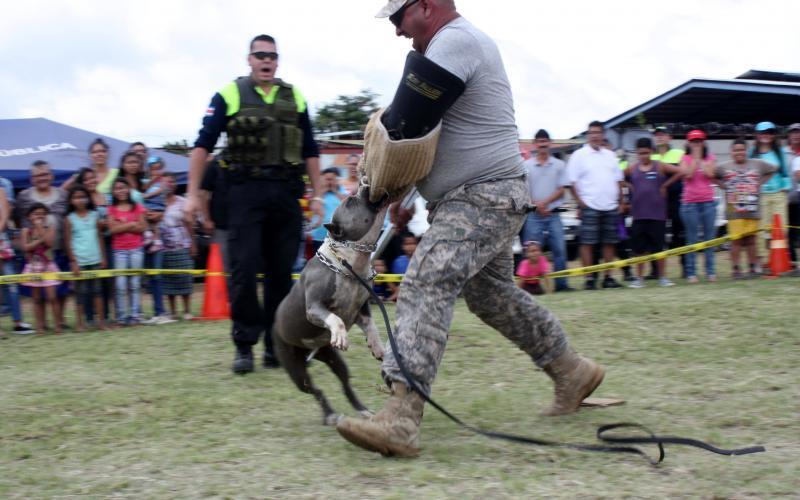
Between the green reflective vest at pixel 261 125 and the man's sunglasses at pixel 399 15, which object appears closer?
the man's sunglasses at pixel 399 15

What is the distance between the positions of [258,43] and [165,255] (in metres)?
4.70

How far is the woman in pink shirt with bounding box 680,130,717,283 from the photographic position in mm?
11406

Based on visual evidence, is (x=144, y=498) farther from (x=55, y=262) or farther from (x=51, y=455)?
(x=55, y=262)

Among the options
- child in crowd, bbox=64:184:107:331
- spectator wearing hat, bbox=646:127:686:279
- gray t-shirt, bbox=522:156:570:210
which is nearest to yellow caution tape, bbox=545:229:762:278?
gray t-shirt, bbox=522:156:570:210

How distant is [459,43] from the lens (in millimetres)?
3938

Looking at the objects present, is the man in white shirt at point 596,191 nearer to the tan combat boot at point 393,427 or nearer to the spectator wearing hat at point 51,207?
the spectator wearing hat at point 51,207

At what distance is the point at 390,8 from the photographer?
13.2ft

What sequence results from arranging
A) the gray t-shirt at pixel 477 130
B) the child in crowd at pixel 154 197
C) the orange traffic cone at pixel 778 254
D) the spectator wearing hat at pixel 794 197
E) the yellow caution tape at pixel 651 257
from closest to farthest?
the gray t-shirt at pixel 477 130, the child in crowd at pixel 154 197, the yellow caution tape at pixel 651 257, the orange traffic cone at pixel 778 254, the spectator wearing hat at pixel 794 197

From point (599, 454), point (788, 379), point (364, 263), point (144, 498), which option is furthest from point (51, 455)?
point (788, 379)

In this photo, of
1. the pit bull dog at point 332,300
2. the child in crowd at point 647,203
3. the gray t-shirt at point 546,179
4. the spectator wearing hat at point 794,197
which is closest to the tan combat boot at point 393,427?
the pit bull dog at point 332,300

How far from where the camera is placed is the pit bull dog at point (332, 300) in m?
4.41

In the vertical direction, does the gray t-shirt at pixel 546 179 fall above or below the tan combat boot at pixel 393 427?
above

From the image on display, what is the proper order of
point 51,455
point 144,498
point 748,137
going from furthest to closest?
point 748,137, point 51,455, point 144,498

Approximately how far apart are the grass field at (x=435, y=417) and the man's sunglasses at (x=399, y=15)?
78.6 inches
